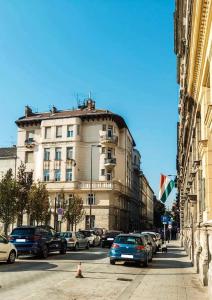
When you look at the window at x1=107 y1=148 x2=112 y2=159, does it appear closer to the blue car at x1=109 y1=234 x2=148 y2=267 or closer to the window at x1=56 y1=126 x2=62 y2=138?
the window at x1=56 y1=126 x2=62 y2=138

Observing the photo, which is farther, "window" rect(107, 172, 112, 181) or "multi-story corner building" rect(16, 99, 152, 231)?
"window" rect(107, 172, 112, 181)

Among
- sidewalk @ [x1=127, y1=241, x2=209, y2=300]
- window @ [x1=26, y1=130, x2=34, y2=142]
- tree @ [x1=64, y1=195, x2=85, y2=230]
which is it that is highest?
window @ [x1=26, y1=130, x2=34, y2=142]

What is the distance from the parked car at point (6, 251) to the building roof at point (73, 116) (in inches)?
1995

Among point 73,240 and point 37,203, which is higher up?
point 37,203

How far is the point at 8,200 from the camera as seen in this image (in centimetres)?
3669

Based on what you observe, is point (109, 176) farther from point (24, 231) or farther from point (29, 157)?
point (24, 231)

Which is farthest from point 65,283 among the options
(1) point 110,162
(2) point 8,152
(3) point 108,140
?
(2) point 8,152

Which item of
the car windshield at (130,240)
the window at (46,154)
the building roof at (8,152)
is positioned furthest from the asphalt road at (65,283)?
the building roof at (8,152)

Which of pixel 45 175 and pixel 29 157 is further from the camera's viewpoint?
pixel 29 157

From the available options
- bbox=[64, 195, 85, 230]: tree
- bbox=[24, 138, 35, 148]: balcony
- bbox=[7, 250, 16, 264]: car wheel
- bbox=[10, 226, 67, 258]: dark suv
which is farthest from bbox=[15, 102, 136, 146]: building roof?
bbox=[7, 250, 16, 264]: car wheel

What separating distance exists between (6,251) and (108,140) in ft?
164

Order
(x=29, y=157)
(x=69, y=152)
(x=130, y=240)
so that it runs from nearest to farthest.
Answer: (x=130, y=240) < (x=69, y=152) < (x=29, y=157)

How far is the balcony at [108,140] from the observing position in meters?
68.8

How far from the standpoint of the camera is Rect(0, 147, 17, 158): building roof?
76125 millimetres
